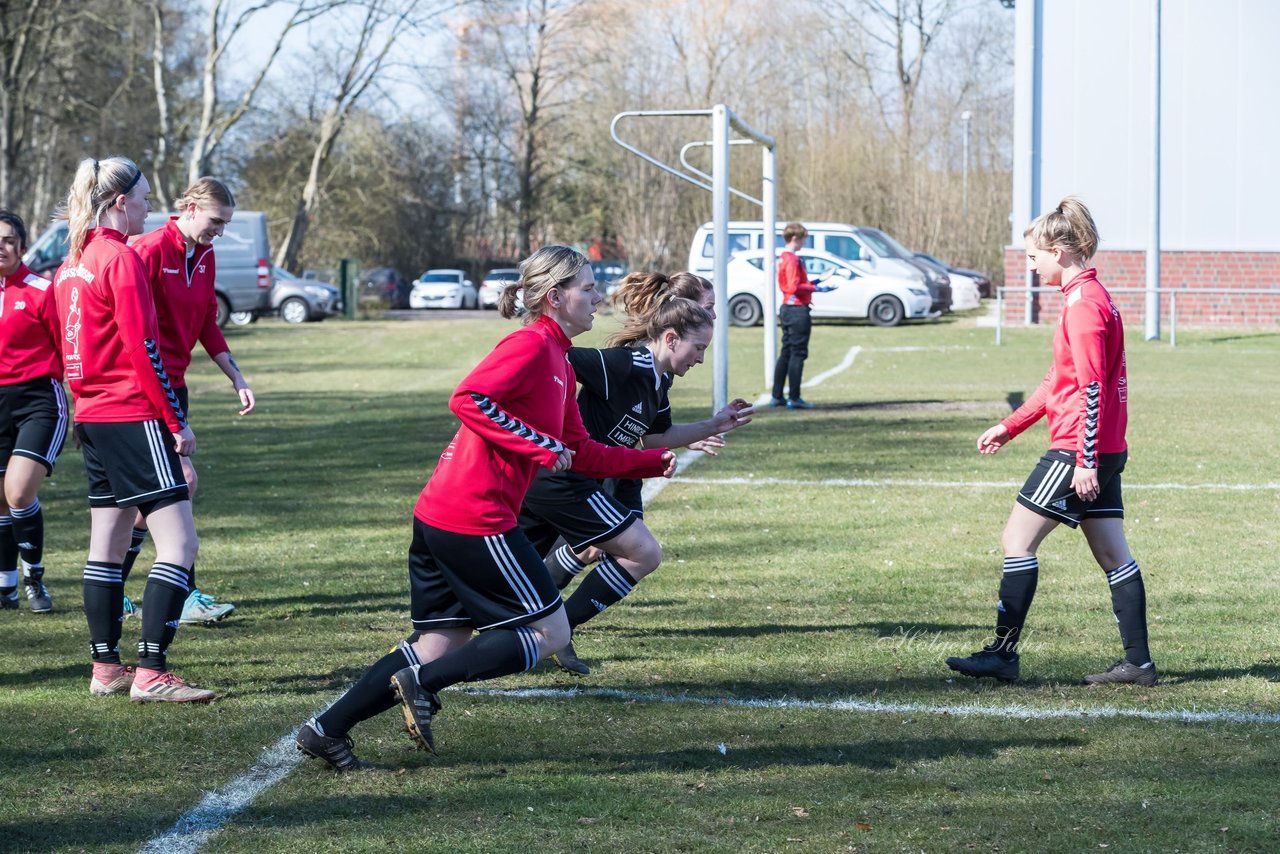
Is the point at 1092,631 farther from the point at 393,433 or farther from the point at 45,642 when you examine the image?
the point at 393,433

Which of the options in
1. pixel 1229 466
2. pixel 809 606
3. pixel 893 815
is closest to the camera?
pixel 893 815

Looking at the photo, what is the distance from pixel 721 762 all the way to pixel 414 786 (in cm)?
94

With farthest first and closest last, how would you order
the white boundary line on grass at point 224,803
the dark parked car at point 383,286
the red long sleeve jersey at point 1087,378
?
the dark parked car at point 383,286 → the red long sleeve jersey at point 1087,378 → the white boundary line on grass at point 224,803

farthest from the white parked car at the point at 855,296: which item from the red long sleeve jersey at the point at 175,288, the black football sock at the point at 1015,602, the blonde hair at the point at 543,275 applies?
the blonde hair at the point at 543,275

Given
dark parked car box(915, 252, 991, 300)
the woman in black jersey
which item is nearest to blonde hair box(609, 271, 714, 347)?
the woman in black jersey

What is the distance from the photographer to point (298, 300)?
117 ft

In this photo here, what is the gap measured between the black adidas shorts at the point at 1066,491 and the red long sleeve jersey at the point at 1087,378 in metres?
0.05

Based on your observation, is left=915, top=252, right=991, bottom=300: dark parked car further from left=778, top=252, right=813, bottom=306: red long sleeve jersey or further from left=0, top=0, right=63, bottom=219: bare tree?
left=778, top=252, right=813, bottom=306: red long sleeve jersey

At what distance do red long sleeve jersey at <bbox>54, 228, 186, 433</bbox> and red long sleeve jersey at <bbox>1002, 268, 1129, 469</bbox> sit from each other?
10.2 ft

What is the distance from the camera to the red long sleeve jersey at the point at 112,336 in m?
4.99

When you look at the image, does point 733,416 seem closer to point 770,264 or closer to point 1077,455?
point 1077,455

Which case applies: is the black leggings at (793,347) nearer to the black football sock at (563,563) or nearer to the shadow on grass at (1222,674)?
the black football sock at (563,563)

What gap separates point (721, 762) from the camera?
453 centimetres

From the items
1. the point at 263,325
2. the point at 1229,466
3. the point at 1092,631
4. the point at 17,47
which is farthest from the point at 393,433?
the point at 17,47
